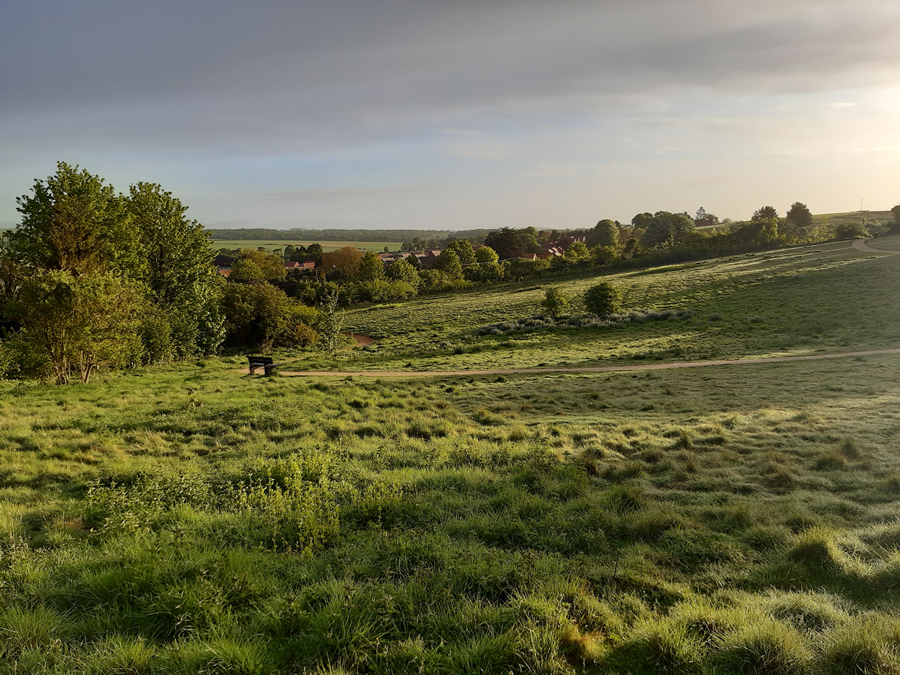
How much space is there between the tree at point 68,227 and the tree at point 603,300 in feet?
109

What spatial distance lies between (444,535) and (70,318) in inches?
649

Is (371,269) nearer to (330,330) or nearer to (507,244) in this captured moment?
(507,244)

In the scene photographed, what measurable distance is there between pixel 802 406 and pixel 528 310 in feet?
118

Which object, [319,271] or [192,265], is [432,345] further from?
[319,271]

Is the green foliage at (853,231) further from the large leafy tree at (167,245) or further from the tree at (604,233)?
the large leafy tree at (167,245)

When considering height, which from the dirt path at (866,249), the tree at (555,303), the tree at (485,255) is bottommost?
the tree at (555,303)

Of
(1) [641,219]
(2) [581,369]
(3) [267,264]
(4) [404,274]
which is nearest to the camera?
(2) [581,369]

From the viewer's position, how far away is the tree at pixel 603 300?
38.7 m

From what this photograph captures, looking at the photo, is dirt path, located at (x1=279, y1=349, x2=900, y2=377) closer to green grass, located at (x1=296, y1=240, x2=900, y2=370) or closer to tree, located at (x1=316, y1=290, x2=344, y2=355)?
green grass, located at (x1=296, y1=240, x2=900, y2=370)

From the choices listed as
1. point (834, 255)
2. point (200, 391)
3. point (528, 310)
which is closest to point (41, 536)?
point (200, 391)

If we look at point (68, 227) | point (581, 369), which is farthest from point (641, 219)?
point (68, 227)

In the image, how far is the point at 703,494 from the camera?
662 cm

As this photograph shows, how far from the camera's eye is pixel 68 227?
699 inches

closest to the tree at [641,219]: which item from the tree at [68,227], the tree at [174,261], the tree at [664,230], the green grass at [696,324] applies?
the tree at [664,230]
